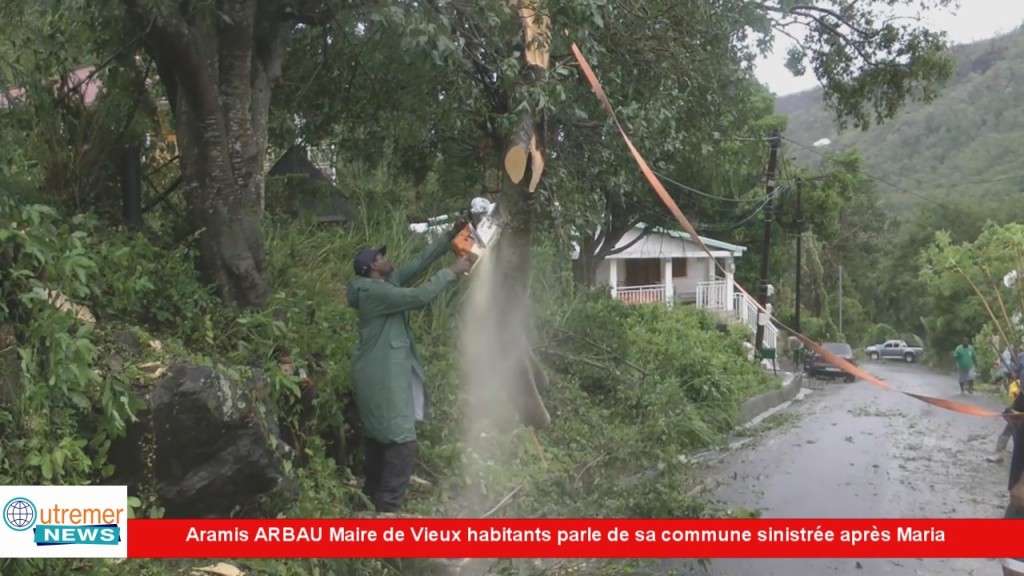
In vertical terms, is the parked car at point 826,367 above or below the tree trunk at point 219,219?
below

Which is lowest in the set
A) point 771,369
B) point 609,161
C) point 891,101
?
point 771,369

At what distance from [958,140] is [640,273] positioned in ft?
108

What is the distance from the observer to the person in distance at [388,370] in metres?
5.39

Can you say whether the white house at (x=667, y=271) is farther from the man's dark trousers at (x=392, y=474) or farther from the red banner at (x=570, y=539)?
the man's dark trousers at (x=392, y=474)

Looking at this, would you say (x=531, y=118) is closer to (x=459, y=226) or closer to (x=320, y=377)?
(x=459, y=226)

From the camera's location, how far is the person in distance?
5395mm

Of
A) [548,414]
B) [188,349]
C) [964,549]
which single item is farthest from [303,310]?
[964,549]

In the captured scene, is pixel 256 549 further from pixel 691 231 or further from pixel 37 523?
pixel 691 231

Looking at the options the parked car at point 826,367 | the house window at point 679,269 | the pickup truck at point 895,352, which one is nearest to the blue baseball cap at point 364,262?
the parked car at point 826,367

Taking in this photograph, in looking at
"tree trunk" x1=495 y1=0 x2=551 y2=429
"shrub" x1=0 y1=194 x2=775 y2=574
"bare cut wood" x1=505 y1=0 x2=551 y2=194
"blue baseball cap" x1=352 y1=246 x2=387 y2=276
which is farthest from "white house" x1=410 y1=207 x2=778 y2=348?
"blue baseball cap" x1=352 y1=246 x2=387 y2=276

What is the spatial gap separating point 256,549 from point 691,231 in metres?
3.00

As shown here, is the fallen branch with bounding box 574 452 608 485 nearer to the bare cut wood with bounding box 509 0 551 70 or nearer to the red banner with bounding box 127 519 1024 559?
the red banner with bounding box 127 519 1024 559

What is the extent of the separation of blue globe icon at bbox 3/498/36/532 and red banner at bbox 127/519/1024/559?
1.52 feet

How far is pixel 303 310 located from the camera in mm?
6359
